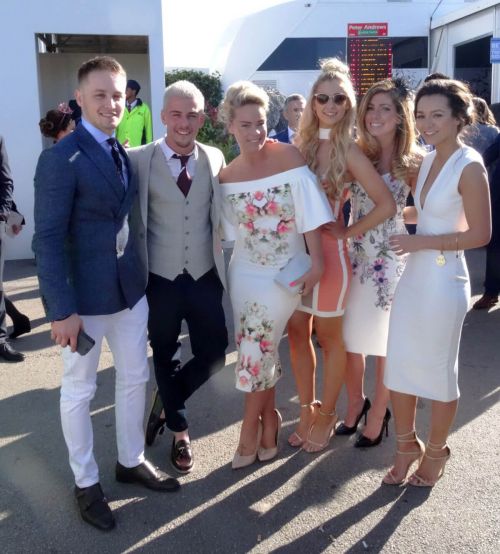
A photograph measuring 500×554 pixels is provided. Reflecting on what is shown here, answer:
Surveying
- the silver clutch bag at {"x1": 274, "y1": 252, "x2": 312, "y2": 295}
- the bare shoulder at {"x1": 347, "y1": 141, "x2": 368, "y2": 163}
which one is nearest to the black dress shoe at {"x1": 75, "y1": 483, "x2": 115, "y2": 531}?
the silver clutch bag at {"x1": 274, "y1": 252, "x2": 312, "y2": 295}

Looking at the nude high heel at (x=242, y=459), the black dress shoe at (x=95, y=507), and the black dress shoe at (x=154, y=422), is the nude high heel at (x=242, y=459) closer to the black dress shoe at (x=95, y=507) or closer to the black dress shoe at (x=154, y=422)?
the black dress shoe at (x=154, y=422)

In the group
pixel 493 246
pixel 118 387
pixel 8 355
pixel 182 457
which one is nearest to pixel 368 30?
pixel 493 246

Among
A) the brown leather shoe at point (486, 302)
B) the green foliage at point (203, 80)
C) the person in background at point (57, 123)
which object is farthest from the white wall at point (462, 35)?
the person in background at point (57, 123)

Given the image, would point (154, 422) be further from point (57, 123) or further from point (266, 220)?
point (57, 123)

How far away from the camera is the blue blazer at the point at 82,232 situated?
8.34 feet

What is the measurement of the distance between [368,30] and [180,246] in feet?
71.3

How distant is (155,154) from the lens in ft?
9.96

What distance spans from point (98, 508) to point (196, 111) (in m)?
1.96

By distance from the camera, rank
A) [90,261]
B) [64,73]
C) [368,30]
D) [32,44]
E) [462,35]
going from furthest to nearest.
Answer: [368,30] < [462,35] < [64,73] < [32,44] < [90,261]

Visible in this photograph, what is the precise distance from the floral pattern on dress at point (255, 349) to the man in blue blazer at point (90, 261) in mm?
529

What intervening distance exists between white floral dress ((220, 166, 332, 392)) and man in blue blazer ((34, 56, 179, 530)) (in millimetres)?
532

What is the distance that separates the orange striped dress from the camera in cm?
324

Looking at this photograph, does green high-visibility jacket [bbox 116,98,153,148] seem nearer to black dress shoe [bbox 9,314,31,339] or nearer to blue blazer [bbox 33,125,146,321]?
black dress shoe [bbox 9,314,31,339]

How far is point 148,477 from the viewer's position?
311cm
